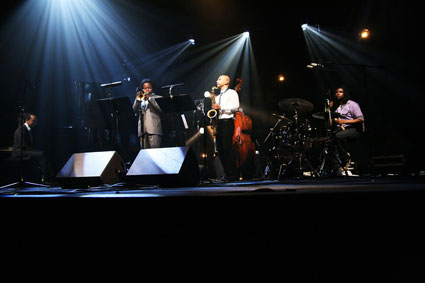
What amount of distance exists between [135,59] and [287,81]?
425 cm

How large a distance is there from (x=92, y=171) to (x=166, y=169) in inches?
33.4

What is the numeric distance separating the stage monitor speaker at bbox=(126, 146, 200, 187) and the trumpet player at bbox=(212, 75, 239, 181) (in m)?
1.82

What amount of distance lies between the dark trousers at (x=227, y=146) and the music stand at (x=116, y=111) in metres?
1.36

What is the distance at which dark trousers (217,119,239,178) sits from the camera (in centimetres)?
489

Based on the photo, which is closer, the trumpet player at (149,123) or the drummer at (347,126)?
the trumpet player at (149,123)

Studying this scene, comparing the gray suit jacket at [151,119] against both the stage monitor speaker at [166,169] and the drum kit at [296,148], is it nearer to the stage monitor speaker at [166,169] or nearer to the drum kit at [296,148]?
the stage monitor speaker at [166,169]

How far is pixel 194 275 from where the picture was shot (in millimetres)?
1068

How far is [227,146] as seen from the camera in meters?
4.95

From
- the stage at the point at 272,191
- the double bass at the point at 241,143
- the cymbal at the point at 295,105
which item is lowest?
the stage at the point at 272,191

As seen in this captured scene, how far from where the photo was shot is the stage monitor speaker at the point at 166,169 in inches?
112

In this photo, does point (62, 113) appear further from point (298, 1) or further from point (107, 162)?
point (298, 1)

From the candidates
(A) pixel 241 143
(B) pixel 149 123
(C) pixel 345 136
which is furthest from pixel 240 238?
(C) pixel 345 136

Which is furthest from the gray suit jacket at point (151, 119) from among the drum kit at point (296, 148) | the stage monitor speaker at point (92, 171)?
the drum kit at point (296, 148)

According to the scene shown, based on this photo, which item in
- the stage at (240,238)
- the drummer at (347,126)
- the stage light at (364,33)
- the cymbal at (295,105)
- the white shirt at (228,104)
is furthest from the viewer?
the stage light at (364,33)
